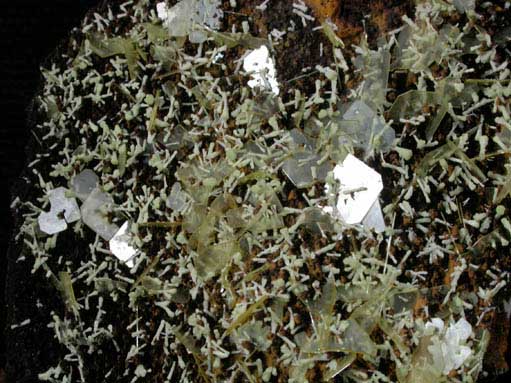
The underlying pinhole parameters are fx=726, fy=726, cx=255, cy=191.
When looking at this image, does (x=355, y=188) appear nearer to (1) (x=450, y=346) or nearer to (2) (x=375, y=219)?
(2) (x=375, y=219)

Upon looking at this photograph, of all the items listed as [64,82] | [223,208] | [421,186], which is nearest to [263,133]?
[223,208]

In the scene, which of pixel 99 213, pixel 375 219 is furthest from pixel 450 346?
pixel 99 213

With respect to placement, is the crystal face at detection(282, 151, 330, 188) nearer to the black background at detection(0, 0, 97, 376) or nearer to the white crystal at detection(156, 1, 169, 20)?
the white crystal at detection(156, 1, 169, 20)

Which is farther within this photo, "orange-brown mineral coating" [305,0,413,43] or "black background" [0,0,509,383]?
"black background" [0,0,509,383]

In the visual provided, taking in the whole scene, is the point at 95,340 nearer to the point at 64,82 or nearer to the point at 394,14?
the point at 64,82

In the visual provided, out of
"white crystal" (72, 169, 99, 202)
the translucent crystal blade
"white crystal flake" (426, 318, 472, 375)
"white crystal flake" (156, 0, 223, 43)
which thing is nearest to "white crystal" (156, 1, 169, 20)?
"white crystal flake" (156, 0, 223, 43)

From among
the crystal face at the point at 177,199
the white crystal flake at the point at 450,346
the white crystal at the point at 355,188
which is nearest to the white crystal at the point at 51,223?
the crystal face at the point at 177,199

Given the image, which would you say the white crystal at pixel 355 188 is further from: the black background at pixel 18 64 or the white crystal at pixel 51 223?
the black background at pixel 18 64
